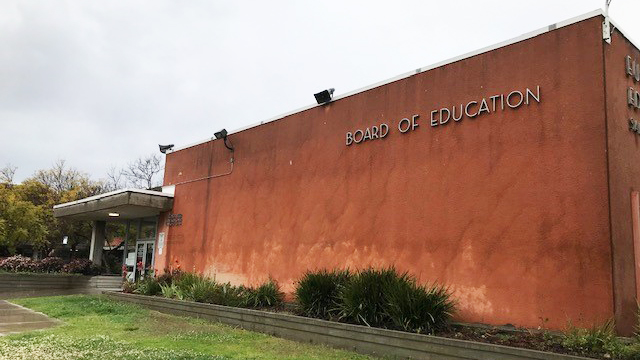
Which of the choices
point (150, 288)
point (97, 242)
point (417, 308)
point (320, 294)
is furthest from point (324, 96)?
point (97, 242)

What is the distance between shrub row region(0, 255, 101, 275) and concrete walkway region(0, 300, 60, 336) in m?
8.89

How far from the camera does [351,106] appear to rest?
486 inches

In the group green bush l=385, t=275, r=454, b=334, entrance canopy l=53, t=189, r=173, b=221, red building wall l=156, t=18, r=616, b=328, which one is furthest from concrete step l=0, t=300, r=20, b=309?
green bush l=385, t=275, r=454, b=334

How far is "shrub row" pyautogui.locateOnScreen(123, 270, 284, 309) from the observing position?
41.1ft

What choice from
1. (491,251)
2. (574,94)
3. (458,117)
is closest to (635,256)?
(491,251)

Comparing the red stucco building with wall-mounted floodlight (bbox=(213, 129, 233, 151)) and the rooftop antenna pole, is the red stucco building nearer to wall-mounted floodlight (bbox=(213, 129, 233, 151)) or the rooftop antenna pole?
the rooftop antenna pole

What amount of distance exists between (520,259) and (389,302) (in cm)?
236

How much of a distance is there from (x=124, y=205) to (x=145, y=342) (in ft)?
34.1

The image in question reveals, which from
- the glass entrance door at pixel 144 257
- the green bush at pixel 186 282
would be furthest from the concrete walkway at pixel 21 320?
the glass entrance door at pixel 144 257

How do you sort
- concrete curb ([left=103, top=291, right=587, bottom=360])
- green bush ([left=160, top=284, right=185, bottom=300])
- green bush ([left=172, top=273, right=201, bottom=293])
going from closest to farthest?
concrete curb ([left=103, top=291, right=587, bottom=360])
green bush ([left=160, top=284, right=185, bottom=300])
green bush ([left=172, top=273, right=201, bottom=293])

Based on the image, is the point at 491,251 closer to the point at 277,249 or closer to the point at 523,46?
the point at 523,46

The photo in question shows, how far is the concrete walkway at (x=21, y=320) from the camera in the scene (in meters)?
10.4

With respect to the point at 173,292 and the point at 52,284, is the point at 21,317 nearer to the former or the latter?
the point at 173,292

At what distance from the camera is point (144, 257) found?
20.4m
